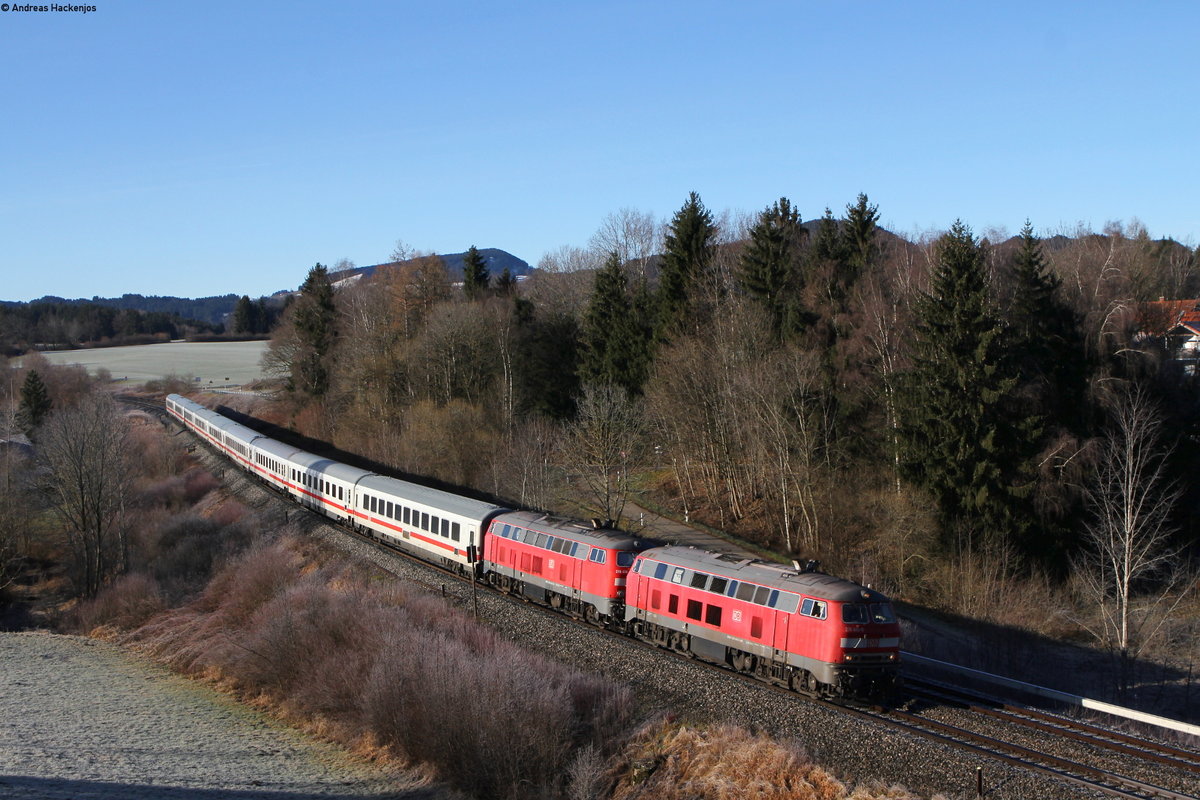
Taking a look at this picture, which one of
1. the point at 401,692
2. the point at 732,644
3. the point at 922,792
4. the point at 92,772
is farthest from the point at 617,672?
the point at 92,772

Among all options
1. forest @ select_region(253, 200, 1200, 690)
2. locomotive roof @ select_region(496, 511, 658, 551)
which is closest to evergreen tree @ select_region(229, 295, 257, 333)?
forest @ select_region(253, 200, 1200, 690)

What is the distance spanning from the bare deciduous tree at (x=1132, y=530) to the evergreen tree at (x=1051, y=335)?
1.68m

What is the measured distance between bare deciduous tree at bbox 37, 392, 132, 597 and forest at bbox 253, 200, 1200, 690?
1462 centimetres

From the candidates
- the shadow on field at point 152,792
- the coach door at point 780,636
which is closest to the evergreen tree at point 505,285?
→ the shadow on field at point 152,792

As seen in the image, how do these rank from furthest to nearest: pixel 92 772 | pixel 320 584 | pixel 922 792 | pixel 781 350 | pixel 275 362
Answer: pixel 275 362 < pixel 781 350 < pixel 320 584 < pixel 92 772 < pixel 922 792

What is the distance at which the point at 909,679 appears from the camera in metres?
20.9

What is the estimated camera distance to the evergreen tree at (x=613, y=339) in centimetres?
5381

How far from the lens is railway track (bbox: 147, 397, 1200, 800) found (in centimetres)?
1434

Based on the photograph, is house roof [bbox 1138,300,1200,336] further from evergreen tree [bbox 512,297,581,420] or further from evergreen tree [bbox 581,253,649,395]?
evergreen tree [bbox 512,297,581,420]

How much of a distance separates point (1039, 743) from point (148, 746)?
20.6 meters

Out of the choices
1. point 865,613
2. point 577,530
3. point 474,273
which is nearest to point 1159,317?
point 577,530

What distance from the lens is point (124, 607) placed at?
1513 inches

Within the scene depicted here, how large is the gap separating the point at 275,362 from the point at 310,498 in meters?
36.5

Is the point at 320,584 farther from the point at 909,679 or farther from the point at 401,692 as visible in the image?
the point at 909,679
